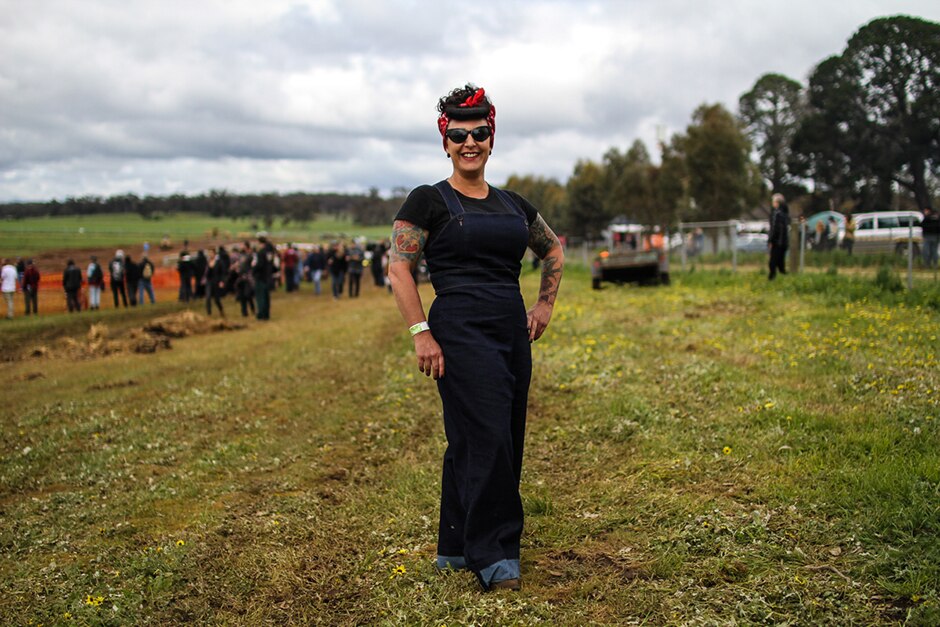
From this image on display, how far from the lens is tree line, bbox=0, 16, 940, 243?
42.2 meters

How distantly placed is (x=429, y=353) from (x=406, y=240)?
600 mm

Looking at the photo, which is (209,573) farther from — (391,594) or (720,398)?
(720,398)

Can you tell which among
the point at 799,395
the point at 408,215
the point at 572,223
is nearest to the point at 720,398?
the point at 799,395

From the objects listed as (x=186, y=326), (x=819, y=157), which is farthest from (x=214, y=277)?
(x=819, y=157)

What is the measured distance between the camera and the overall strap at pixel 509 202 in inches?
166

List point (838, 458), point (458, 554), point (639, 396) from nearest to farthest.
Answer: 1. point (458, 554)
2. point (838, 458)
3. point (639, 396)

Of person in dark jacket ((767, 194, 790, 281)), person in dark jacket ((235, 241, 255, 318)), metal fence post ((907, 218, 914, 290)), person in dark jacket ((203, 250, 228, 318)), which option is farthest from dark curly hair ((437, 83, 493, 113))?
person in dark jacket ((203, 250, 228, 318))

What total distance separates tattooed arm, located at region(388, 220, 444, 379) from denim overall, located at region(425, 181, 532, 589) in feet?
0.19

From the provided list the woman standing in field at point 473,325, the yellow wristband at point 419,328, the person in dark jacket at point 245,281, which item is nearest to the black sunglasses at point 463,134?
the woman standing in field at point 473,325

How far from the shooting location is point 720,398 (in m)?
7.20

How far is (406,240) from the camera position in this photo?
4.02m

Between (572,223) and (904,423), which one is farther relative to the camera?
(572,223)

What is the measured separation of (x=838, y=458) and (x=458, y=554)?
2757 millimetres

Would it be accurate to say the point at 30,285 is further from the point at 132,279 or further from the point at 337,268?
the point at 337,268
